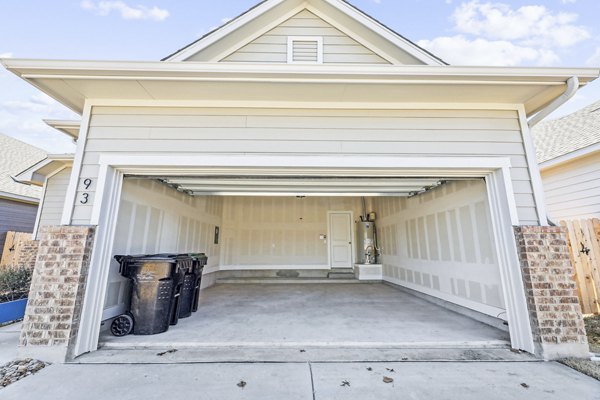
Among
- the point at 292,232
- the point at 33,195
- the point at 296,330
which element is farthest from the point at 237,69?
the point at 33,195

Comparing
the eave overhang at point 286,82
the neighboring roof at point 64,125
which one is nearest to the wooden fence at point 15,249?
the neighboring roof at point 64,125

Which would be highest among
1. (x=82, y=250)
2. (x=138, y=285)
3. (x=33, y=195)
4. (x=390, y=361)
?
(x=33, y=195)

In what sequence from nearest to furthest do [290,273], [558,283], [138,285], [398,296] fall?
[558,283]
[138,285]
[398,296]
[290,273]

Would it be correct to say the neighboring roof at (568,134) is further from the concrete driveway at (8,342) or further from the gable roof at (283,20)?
the concrete driveway at (8,342)

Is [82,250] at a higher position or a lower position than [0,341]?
higher

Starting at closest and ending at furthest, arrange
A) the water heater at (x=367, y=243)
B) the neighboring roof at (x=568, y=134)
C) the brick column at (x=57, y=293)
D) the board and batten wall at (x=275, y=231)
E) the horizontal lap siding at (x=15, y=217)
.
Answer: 1. the brick column at (x=57, y=293)
2. the neighboring roof at (x=568, y=134)
3. the horizontal lap siding at (x=15, y=217)
4. the water heater at (x=367, y=243)
5. the board and batten wall at (x=275, y=231)

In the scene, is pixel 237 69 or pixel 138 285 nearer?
pixel 237 69

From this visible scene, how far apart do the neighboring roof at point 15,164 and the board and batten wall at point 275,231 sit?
19.5 ft

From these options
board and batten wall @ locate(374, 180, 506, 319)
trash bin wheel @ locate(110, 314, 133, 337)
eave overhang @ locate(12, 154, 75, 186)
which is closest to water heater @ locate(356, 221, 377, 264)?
board and batten wall @ locate(374, 180, 506, 319)

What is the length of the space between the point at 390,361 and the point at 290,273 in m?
6.45

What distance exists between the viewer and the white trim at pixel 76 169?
2.94m

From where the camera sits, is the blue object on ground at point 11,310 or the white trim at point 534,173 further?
the blue object on ground at point 11,310

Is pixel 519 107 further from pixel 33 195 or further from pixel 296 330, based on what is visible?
pixel 33 195

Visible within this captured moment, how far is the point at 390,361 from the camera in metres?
2.63
